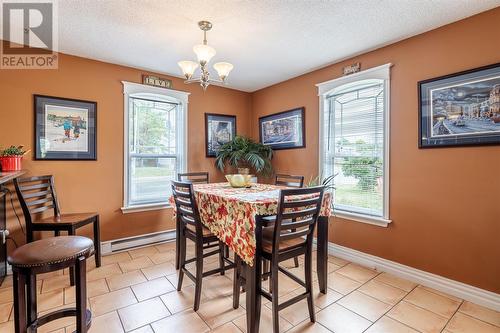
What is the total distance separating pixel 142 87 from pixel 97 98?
578mm

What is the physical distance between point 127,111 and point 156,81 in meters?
0.60

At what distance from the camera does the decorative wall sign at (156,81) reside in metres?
3.53

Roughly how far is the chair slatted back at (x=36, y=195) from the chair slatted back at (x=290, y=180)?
8.32 ft

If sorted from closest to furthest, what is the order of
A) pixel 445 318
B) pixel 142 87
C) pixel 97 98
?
pixel 445 318
pixel 97 98
pixel 142 87

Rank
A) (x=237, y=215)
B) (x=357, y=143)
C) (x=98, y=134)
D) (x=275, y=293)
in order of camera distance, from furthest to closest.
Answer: (x=98, y=134) → (x=357, y=143) → (x=237, y=215) → (x=275, y=293)

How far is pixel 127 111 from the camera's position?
3400 mm

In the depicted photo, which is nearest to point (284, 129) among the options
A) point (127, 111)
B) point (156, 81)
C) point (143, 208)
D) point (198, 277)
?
point (156, 81)

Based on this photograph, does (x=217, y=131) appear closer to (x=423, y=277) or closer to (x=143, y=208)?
(x=143, y=208)

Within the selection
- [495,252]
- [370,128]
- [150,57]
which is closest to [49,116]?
[150,57]

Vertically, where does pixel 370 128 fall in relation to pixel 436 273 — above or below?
above

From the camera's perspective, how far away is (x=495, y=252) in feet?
6.82

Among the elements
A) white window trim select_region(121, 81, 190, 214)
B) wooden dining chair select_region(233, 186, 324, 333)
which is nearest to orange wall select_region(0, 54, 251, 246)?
white window trim select_region(121, 81, 190, 214)

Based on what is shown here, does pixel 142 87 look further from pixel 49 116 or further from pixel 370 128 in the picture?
pixel 370 128

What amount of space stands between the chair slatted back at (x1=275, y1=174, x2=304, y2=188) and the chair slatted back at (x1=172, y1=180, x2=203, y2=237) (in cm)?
129
